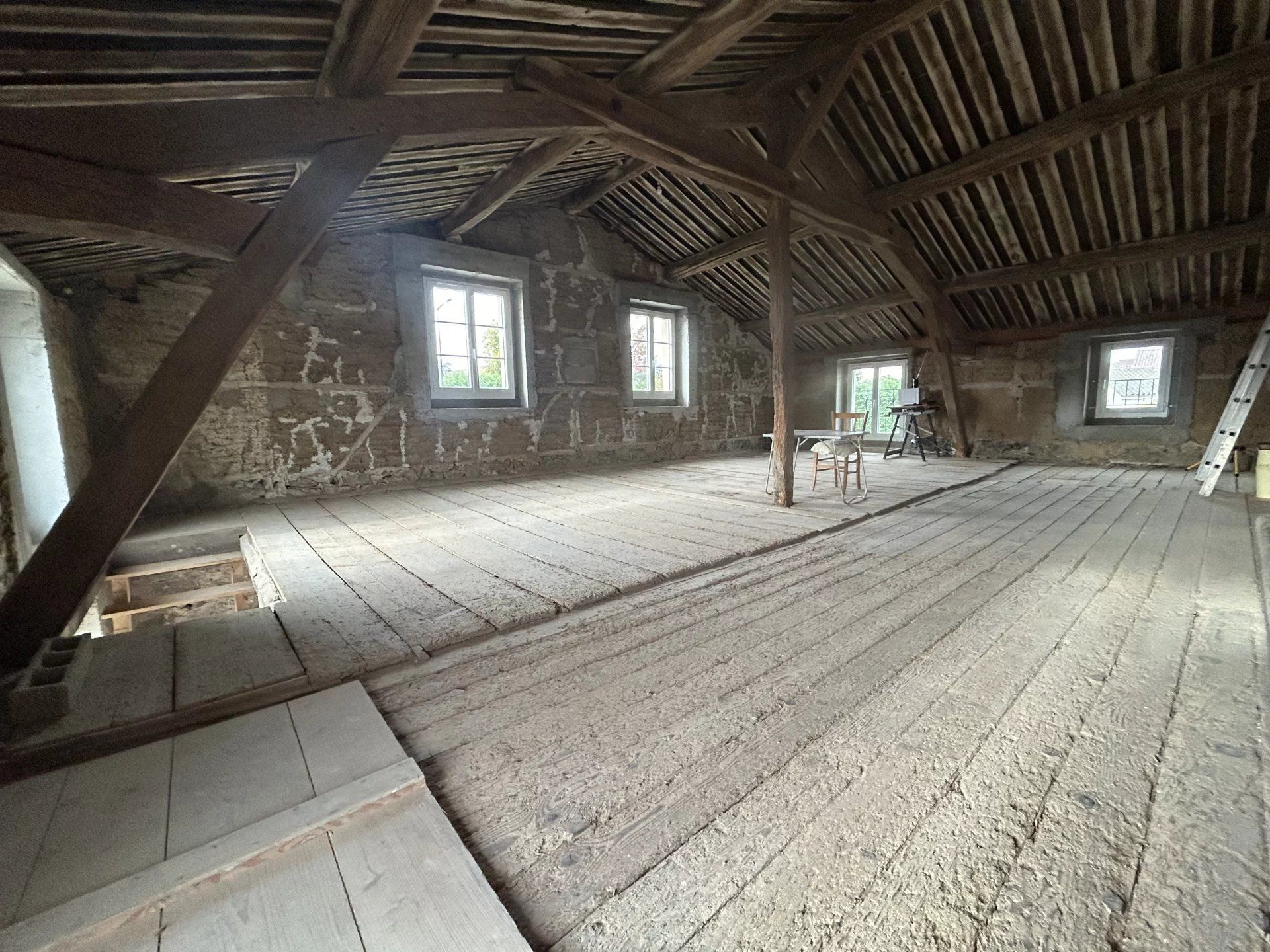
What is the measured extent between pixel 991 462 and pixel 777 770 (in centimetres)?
732

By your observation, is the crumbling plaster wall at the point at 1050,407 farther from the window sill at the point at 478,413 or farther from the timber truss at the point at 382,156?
the window sill at the point at 478,413

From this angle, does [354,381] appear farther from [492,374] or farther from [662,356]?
[662,356]

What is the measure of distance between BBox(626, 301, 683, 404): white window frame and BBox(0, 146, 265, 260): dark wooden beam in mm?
5420

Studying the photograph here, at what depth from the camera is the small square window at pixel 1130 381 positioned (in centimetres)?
605

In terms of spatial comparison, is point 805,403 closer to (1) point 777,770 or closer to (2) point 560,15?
(2) point 560,15

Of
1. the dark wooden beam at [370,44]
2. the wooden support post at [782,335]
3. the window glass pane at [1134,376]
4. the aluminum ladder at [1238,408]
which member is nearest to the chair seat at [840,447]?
the wooden support post at [782,335]

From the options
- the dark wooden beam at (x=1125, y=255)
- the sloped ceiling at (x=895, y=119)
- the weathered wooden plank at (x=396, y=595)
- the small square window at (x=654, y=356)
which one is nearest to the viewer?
the sloped ceiling at (x=895, y=119)

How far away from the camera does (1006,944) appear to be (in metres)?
0.75

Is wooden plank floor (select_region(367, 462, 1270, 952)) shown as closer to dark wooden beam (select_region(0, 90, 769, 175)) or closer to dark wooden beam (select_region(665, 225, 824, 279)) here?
dark wooden beam (select_region(0, 90, 769, 175))

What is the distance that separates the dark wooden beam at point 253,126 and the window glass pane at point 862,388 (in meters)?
7.03

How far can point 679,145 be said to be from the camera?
322cm

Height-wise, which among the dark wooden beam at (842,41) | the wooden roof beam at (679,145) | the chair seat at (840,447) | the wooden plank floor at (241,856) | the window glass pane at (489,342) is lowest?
the wooden plank floor at (241,856)

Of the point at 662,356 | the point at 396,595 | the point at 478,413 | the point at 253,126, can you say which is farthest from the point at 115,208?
the point at 662,356

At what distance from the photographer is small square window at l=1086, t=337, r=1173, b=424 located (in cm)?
605
